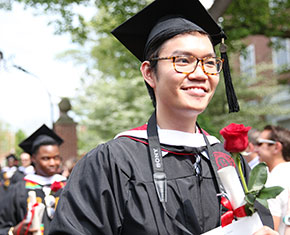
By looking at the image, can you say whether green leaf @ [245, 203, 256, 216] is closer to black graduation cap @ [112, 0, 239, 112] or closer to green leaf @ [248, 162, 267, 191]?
green leaf @ [248, 162, 267, 191]

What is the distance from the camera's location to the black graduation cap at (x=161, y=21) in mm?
2092

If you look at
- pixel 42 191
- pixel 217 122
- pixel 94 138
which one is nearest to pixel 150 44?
pixel 42 191

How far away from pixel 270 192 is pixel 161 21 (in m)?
1.09

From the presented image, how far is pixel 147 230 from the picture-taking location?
1707mm

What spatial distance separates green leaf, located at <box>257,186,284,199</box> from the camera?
5.32 feet

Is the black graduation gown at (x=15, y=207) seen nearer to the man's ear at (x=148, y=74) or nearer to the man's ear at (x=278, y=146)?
the man's ear at (x=278, y=146)

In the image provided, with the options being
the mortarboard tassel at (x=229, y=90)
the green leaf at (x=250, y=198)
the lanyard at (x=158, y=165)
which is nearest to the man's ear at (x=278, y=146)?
the mortarboard tassel at (x=229, y=90)

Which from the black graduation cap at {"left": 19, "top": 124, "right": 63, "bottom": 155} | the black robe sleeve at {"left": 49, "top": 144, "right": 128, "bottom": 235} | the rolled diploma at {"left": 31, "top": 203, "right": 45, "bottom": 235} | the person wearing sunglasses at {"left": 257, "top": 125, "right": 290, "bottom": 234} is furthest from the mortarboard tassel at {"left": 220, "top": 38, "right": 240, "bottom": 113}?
the black graduation cap at {"left": 19, "top": 124, "right": 63, "bottom": 155}

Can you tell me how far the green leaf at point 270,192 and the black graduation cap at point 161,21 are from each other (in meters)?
0.73

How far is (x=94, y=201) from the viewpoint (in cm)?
176

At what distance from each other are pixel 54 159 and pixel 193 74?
3662 mm

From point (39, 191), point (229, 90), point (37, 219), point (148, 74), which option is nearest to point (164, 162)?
point (148, 74)

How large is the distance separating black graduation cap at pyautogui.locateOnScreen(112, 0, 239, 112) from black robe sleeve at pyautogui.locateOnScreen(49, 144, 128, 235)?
0.75 meters

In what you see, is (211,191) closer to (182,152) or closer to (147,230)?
(182,152)
